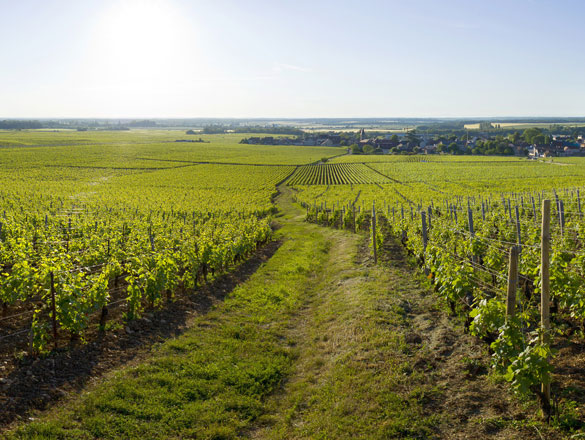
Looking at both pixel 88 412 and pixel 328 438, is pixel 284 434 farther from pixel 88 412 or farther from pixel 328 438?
pixel 88 412

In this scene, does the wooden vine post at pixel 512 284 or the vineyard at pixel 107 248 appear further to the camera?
the vineyard at pixel 107 248

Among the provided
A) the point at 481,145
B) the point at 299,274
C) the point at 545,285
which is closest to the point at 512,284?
the point at 545,285

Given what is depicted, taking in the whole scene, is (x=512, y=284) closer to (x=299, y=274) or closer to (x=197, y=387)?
(x=197, y=387)

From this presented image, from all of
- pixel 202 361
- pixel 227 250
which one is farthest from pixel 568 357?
pixel 227 250

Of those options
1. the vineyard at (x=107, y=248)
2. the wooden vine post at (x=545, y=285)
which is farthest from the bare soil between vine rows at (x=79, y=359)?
the wooden vine post at (x=545, y=285)

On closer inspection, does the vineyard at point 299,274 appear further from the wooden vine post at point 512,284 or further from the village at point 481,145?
the village at point 481,145

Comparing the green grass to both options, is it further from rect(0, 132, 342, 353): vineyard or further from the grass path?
rect(0, 132, 342, 353): vineyard

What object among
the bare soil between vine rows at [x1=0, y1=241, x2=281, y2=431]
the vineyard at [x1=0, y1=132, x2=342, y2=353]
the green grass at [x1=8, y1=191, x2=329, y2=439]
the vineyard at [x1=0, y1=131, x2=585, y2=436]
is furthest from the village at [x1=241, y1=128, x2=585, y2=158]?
the bare soil between vine rows at [x1=0, y1=241, x2=281, y2=431]

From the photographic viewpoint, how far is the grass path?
6.04 metres

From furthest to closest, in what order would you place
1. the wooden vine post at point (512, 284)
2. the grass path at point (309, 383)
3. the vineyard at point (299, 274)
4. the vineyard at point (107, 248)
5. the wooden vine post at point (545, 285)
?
the vineyard at point (107, 248), the wooden vine post at point (512, 284), the vineyard at point (299, 274), the grass path at point (309, 383), the wooden vine post at point (545, 285)

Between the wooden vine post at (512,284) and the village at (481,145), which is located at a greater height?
the village at (481,145)

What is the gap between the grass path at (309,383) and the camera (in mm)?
6039

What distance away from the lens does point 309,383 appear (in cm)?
777

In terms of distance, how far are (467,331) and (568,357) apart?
6.36 ft
